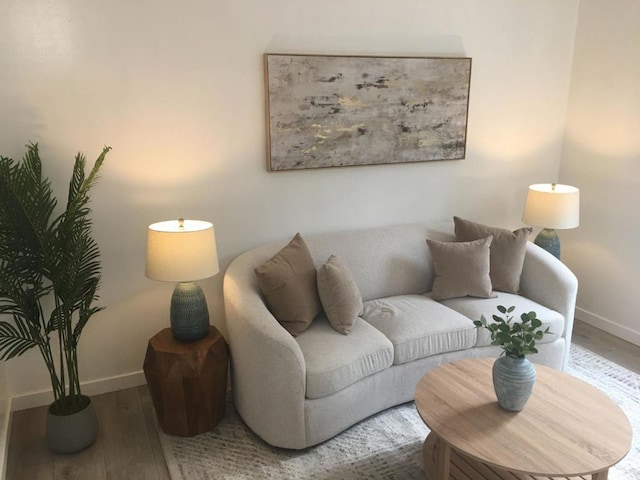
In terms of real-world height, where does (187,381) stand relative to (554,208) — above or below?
below

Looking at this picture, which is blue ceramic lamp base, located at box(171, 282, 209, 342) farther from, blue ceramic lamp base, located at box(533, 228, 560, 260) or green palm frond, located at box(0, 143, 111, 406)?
blue ceramic lamp base, located at box(533, 228, 560, 260)

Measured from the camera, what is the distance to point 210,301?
10.3ft

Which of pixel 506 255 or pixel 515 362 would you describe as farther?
pixel 506 255

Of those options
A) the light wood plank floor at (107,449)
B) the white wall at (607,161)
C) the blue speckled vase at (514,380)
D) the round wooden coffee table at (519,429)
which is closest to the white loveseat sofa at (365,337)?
the round wooden coffee table at (519,429)

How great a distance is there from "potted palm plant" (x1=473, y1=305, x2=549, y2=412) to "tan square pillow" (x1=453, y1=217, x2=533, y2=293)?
50.3 inches

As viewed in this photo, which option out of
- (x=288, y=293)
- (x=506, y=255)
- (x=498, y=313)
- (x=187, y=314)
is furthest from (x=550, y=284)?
(x=187, y=314)

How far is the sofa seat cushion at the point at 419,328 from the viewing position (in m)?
2.75

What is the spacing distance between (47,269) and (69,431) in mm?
806

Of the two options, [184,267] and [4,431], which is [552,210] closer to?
[184,267]

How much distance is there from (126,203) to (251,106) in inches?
36.0

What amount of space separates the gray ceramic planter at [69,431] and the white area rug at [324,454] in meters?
0.37

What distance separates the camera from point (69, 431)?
2441 millimetres

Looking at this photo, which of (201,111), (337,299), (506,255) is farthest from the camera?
(506,255)

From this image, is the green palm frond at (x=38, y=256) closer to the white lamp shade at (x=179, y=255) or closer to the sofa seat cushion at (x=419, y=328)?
the white lamp shade at (x=179, y=255)
